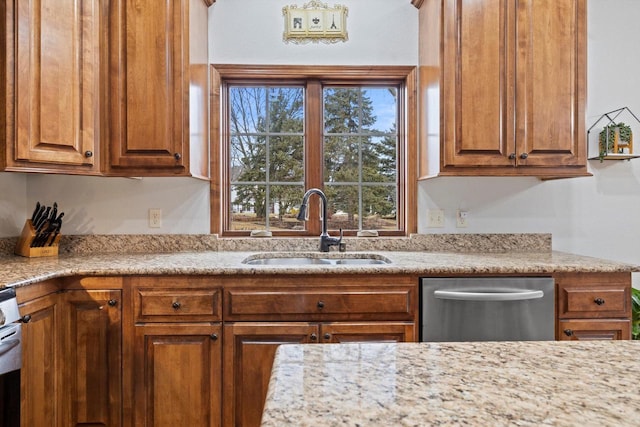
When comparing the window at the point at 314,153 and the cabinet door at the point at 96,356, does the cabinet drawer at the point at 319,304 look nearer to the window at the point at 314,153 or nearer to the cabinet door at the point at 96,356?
the cabinet door at the point at 96,356

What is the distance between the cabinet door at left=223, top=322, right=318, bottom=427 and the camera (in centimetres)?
183

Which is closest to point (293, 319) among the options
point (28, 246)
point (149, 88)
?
point (149, 88)

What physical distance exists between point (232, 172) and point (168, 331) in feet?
3.74

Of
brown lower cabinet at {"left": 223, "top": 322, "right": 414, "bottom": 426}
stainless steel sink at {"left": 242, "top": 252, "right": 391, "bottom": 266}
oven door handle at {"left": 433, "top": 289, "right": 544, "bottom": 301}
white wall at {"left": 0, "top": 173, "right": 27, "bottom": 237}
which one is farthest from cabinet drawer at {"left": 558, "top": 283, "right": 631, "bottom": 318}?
white wall at {"left": 0, "top": 173, "right": 27, "bottom": 237}

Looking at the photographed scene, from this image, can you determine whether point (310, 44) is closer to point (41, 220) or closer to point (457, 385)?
point (41, 220)

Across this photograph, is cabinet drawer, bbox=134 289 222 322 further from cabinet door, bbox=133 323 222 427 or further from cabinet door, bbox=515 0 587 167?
cabinet door, bbox=515 0 587 167

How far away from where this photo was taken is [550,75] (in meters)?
2.14

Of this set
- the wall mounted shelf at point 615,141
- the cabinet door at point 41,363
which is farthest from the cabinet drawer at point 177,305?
the wall mounted shelf at point 615,141

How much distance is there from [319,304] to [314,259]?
557 mm

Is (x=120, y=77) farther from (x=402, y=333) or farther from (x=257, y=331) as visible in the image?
(x=402, y=333)

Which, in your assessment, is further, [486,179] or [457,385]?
[486,179]

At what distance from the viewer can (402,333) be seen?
1.87 m

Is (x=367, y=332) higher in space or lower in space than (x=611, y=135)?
lower

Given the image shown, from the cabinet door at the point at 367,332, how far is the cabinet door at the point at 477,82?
0.92m
